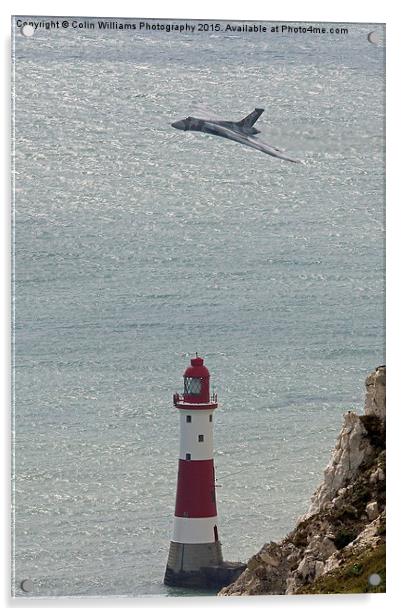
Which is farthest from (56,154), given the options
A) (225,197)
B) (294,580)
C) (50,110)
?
(294,580)

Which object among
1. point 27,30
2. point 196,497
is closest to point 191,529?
point 196,497

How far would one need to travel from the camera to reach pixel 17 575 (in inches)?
709

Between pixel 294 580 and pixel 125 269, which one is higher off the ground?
pixel 125 269

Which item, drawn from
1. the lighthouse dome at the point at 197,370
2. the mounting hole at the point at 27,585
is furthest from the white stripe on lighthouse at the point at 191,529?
the mounting hole at the point at 27,585

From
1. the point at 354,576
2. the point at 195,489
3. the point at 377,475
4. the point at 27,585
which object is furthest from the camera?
the point at 195,489

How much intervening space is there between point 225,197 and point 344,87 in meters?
1.43

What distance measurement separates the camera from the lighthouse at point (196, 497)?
1858 cm

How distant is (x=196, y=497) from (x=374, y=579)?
5.66 feet

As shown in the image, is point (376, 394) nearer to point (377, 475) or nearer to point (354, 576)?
point (377, 475)

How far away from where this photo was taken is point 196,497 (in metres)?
18.6

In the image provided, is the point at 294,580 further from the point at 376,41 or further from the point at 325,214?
the point at 376,41

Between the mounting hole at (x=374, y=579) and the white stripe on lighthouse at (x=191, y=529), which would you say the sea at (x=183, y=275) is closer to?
the white stripe on lighthouse at (x=191, y=529)

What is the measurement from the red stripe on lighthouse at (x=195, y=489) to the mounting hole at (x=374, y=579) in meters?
1.55

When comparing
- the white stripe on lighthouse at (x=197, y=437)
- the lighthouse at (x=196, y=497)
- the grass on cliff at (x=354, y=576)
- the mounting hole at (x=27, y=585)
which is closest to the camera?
the mounting hole at (x=27, y=585)
